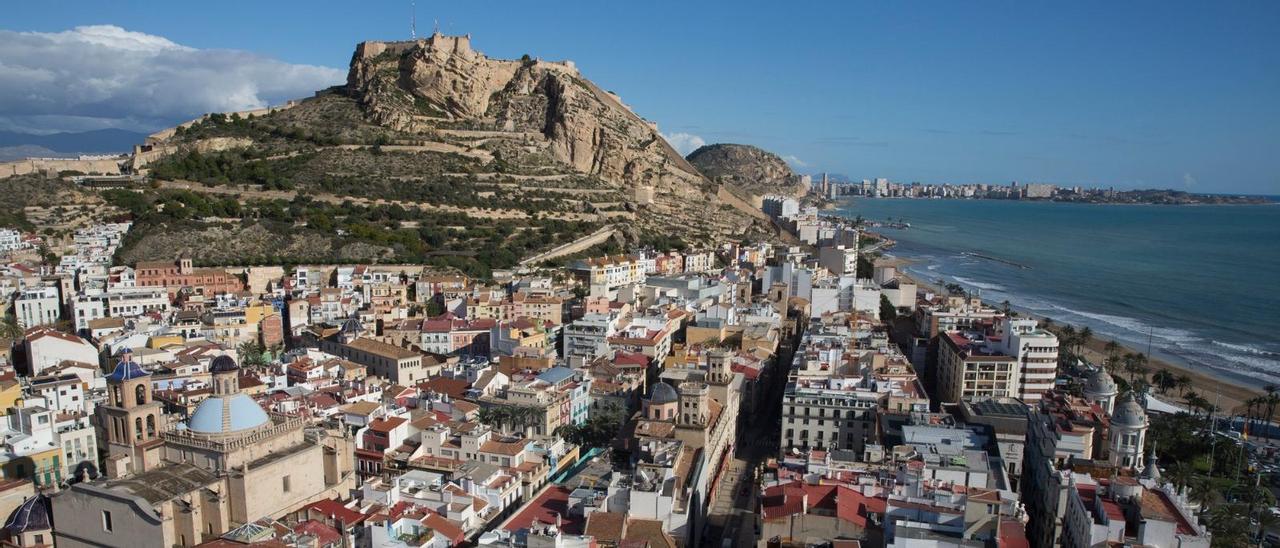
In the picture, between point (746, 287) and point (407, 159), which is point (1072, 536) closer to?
point (746, 287)

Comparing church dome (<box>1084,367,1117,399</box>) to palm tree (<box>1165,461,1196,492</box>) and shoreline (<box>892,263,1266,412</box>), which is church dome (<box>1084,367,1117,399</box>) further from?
shoreline (<box>892,263,1266,412</box>)

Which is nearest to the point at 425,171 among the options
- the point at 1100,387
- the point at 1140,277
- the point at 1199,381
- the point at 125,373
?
the point at 125,373

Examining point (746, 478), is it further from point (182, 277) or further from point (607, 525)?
point (182, 277)

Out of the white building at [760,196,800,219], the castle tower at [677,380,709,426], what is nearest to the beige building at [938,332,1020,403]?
the castle tower at [677,380,709,426]

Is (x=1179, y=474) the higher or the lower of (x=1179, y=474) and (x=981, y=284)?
the lower

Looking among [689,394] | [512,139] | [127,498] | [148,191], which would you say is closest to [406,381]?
[689,394]

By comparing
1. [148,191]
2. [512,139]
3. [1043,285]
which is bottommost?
[1043,285]
